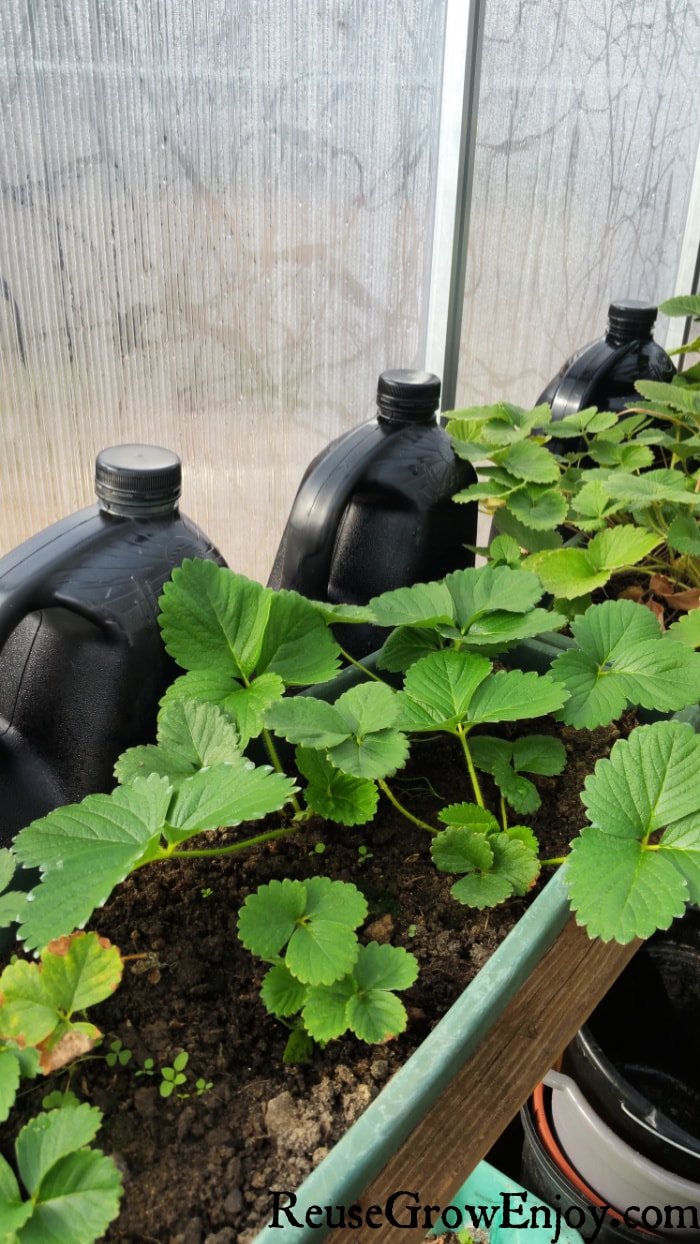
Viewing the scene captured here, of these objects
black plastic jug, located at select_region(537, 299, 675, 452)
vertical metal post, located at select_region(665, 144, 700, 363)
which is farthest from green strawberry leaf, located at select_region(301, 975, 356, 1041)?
vertical metal post, located at select_region(665, 144, 700, 363)

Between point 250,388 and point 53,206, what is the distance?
0.76 ft

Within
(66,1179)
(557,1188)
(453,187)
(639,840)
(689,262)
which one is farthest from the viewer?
(689,262)

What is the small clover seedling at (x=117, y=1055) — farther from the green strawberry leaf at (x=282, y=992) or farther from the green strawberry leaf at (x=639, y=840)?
the green strawberry leaf at (x=639, y=840)

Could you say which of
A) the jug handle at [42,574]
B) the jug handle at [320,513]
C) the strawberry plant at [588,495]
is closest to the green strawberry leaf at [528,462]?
the strawberry plant at [588,495]

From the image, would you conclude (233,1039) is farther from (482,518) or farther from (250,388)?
(482,518)

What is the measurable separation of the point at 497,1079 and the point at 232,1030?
107 millimetres

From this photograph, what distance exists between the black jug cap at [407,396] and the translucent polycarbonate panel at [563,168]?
0.33 metres

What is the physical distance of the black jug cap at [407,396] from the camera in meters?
0.64

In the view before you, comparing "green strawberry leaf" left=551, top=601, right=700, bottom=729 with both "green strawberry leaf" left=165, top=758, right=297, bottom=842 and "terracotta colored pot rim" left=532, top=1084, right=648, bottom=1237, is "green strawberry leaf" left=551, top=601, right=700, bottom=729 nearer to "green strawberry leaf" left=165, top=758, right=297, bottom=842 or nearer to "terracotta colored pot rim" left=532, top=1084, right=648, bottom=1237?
"green strawberry leaf" left=165, top=758, right=297, bottom=842

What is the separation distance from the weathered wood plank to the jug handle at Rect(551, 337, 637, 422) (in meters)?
0.60

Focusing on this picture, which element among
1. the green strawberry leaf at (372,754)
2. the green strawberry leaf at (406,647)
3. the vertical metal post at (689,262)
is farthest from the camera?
the vertical metal post at (689,262)

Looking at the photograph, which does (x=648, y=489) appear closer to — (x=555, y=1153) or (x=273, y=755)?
(x=273, y=755)

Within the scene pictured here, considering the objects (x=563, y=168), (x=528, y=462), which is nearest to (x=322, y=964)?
(x=528, y=462)

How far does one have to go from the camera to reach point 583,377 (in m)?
0.94
